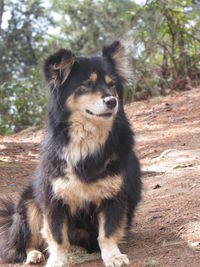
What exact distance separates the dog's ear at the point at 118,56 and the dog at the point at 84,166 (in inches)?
5.2

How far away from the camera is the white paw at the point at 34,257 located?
4.27 m

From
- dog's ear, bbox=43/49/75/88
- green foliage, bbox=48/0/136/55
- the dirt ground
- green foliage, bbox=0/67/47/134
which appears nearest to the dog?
dog's ear, bbox=43/49/75/88

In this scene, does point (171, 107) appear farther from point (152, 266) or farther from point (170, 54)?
point (152, 266)

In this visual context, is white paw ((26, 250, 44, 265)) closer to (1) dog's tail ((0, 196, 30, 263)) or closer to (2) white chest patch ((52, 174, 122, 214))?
(1) dog's tail ((0, 196, 30, 263))

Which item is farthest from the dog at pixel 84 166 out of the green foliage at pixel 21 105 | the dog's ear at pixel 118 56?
the green foliage at pixel 21 105

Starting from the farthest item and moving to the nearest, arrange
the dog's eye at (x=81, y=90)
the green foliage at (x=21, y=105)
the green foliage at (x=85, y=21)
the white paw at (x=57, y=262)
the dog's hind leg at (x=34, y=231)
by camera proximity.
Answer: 1. the green foliage at (x=85, y=21)
2. the green foliage at (x=21, y=105)
3. the dog's hind leg at (x=34, y=231)
4. the dog's eye at (x=81, y=90)
5. the white paw at (x=57, y=262)

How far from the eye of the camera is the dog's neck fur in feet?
13.5

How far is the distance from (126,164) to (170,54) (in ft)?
25.1

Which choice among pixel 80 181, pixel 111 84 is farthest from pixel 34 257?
pixel 111 84

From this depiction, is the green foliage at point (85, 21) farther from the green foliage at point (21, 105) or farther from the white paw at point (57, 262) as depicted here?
the white paw at point (57, 262)

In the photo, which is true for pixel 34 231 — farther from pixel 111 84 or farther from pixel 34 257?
pixel 111 84

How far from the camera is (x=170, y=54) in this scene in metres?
Answer: 11.4

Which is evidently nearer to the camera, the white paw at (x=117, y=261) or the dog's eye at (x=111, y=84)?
the white paw at (x=117, y=261)

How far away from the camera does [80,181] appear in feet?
13.0
